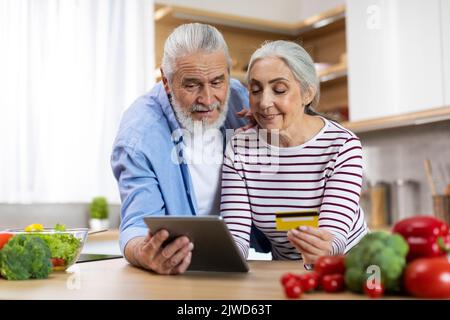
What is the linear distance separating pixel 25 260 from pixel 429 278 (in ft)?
2.43

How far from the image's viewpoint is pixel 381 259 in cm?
89

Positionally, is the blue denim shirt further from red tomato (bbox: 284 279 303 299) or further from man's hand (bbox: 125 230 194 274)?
red tomato (bbox: 284 279 303 299)

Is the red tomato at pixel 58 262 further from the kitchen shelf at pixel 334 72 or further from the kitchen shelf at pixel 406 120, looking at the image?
the kitchen shelf at pixel 334 72

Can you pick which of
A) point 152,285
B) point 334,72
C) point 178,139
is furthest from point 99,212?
point 152,285

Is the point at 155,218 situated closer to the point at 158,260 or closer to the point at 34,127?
the point at 158,260

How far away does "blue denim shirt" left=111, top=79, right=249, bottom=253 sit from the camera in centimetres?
157

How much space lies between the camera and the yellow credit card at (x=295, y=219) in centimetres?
113

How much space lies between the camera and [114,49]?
3.63 m

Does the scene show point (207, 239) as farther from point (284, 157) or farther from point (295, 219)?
point (284, 157)

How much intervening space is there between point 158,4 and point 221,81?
6.76ft

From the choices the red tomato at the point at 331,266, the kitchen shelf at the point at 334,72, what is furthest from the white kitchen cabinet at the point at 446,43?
the red tomato at the point at 331,266

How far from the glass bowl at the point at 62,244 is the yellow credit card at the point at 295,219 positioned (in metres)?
0.43

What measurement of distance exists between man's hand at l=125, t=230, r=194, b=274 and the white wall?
8.44ft
